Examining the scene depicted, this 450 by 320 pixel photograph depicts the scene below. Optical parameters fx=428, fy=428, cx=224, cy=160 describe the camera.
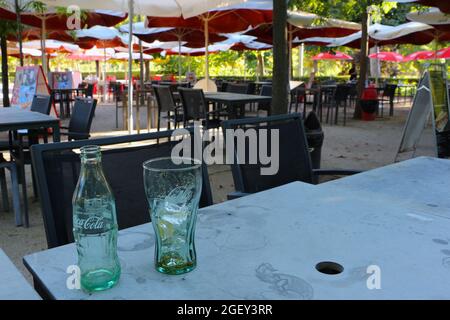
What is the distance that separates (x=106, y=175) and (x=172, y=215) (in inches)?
25.6

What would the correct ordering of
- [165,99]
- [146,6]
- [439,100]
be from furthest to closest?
[165,99]
[146,6]
[439,100]

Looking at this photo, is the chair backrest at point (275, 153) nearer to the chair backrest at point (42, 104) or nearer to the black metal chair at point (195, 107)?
the chair backrest at point (42, 104)

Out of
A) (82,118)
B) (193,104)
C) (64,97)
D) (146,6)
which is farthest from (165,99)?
(64,97)

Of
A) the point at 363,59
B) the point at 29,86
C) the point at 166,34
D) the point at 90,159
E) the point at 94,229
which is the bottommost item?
the point at 94,229

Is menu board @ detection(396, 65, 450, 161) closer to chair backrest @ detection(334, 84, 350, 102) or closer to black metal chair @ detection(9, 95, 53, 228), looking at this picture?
chair backrest @ detection(334, 84, 350, 102)

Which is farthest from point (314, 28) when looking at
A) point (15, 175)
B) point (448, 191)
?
point (448, 191)

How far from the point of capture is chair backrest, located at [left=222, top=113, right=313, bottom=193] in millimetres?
1898

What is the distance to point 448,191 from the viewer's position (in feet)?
5.21

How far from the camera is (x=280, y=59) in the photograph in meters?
4.53

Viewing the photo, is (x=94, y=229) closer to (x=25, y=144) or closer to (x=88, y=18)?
(x=25, y=144)

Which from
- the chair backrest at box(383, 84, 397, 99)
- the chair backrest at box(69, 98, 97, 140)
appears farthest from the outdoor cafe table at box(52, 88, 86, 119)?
the chair backrest at box(383, 84, 397, 99)

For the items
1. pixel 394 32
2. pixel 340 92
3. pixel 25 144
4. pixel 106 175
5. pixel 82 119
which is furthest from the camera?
pixel 394 32

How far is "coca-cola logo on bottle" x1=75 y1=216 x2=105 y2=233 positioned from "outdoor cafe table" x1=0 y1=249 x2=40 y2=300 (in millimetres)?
151
